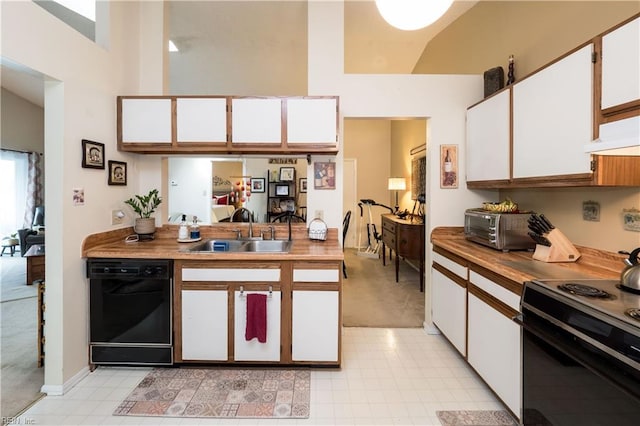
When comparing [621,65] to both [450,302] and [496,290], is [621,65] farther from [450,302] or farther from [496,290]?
[450,302]

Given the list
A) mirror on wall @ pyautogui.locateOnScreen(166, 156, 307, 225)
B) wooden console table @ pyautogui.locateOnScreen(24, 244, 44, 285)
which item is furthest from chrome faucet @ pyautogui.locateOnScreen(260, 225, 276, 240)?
wooden console table @ pyautogui.locateOnScreen(24, 244, 44, 285)

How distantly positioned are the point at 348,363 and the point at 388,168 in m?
5.33

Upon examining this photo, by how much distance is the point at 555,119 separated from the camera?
5.83 ft

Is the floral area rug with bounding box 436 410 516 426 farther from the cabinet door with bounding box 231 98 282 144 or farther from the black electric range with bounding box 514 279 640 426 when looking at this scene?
the cabinet door with bounding box 231 98 282 144

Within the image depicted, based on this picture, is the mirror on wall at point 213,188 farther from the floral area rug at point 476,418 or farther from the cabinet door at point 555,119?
the floral area rug at point 476,418

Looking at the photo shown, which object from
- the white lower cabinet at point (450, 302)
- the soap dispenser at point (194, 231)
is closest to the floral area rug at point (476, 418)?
the white lower cabinet at point (450, 302)

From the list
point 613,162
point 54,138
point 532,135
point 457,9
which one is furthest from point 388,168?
point 54,138

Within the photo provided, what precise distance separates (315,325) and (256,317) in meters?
0.44

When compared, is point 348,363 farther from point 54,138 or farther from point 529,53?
point 529,53

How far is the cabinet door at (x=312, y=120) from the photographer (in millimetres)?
2398

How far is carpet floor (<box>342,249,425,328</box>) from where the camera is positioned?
3.15m

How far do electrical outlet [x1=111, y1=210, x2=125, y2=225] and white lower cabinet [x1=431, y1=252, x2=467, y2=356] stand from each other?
9.31 ft

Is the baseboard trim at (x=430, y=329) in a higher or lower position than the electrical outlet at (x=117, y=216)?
lower

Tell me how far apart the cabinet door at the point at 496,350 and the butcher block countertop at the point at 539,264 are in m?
0.29
